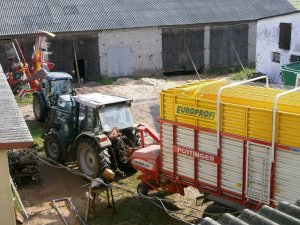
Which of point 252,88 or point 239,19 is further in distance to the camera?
point 239,19

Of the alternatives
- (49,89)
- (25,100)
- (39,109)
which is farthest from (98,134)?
(25,100)

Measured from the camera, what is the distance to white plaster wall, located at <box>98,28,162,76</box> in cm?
2661

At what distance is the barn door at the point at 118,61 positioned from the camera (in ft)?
88.2

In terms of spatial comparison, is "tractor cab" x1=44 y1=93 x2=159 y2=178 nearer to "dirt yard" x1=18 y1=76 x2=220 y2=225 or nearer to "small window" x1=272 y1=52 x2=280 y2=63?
"dirt yard" x1=18 y1=76 x2=220 y2=225

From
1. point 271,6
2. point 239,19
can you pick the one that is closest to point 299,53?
point 239,19

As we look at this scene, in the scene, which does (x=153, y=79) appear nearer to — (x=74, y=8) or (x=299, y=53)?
(x=74, y=8)

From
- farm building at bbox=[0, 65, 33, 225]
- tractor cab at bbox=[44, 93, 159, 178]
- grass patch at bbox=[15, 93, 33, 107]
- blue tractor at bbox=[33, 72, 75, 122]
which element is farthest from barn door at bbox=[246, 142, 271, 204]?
grass patch at bbox=[15, 93, 33, 107]

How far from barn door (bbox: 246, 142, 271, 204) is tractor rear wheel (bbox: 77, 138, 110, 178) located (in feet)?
14.3

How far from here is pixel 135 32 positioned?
2712cm

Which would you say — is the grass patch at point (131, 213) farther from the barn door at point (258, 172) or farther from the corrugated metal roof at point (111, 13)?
the corrugated metal roof at point (111, 13)

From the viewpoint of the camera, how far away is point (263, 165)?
348 inches

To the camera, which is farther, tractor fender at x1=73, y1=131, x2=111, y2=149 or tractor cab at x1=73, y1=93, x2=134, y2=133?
tractor cab at x1=73, y1=93, x2=134, y2=133

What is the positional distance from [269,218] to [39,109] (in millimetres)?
15671

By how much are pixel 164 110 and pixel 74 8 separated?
18.3 m
